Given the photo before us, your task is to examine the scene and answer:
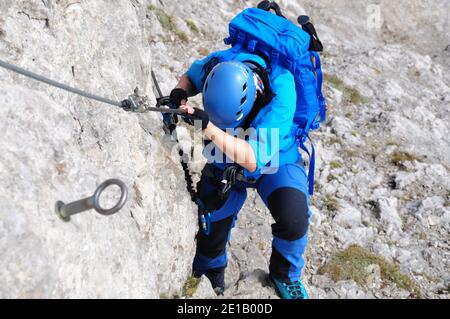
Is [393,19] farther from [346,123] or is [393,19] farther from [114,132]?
[114,132]

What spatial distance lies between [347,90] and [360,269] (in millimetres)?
8529

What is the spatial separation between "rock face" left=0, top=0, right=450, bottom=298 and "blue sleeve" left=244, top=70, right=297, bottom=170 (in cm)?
137

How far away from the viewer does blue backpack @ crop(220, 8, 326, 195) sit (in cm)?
515

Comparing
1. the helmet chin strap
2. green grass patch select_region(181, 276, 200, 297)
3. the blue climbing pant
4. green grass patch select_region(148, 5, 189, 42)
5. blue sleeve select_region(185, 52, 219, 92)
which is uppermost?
the helmet chin strap

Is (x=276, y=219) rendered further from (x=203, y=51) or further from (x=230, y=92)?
(x=203, y=51)

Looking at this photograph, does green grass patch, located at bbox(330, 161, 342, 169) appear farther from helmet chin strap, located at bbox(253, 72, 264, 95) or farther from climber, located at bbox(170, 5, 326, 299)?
helmet chin strap, located at bbox(253, 72, 264, 95)

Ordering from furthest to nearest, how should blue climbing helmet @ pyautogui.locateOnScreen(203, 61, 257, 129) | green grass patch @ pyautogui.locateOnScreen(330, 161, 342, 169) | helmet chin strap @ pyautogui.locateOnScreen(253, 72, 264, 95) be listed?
green grass patch @ pyautogui.locateOnScreen(330, 161, 342, 169) < helmet chin strap @ pyautogui.locateOnScreen(253, 72, 264, 95) < blue climbing helmet @ pyautogui.locateOnScreen(203, 61, 257, 129)

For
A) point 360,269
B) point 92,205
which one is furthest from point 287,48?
point 360,269

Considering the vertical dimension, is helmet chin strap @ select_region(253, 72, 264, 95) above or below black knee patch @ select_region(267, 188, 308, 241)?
above

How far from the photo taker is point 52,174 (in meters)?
3.57

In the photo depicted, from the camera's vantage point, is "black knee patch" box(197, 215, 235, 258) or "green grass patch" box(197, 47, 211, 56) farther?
"green grass patch" box(197, 47, 211, 56)

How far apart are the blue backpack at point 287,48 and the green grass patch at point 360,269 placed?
3.35 meters

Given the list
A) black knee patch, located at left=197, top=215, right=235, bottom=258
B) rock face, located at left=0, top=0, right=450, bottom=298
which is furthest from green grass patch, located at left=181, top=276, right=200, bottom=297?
black knee patch, located at left=197, top=215, right=235, bottom=258

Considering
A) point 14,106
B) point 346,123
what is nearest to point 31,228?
point 14,106
